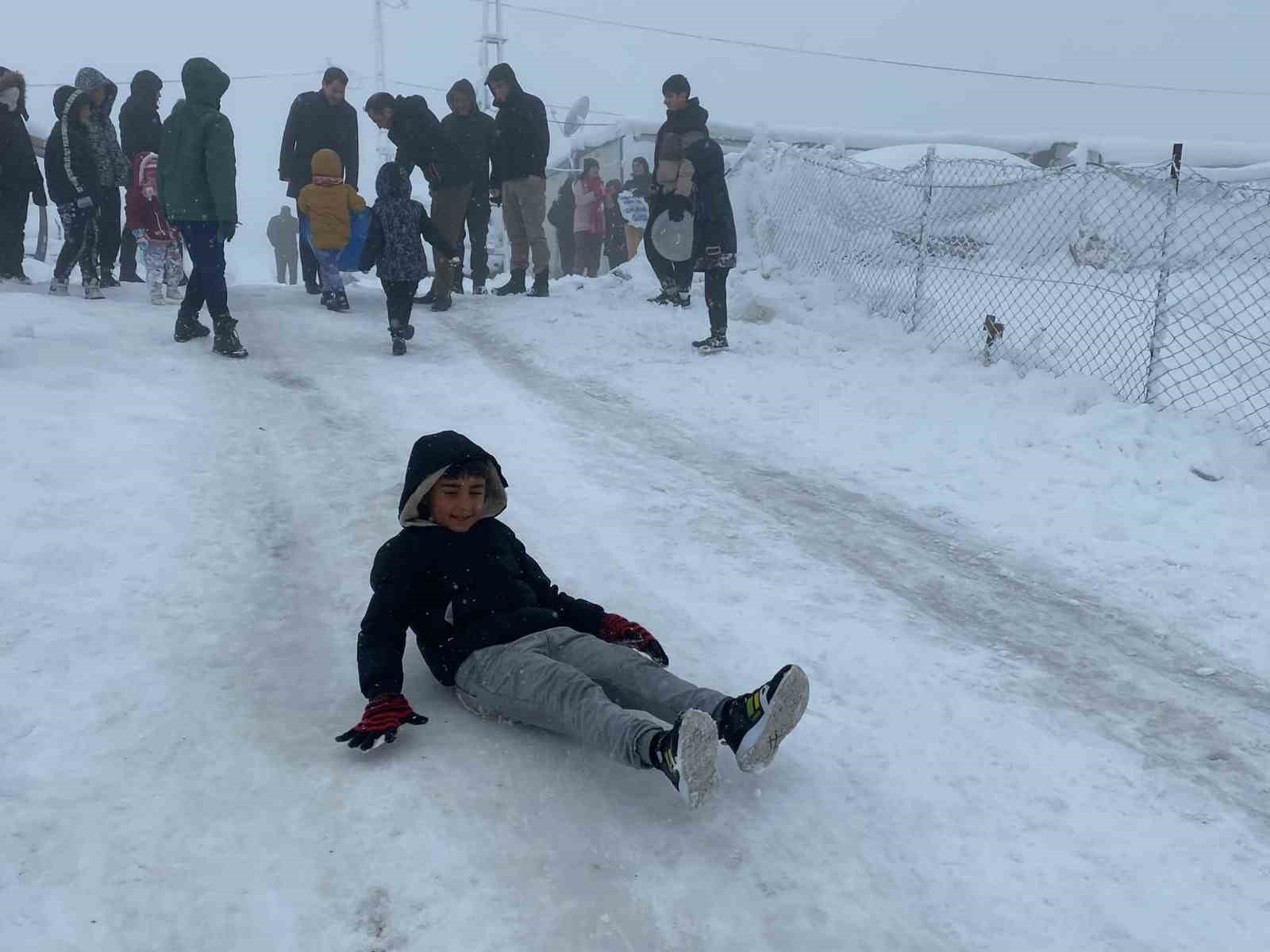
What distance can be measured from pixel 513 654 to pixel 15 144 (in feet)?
29.6

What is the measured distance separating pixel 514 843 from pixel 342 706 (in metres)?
0.89

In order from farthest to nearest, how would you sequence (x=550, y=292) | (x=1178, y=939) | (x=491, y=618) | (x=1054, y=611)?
(x=550, y=292), (x=1054, y=611), (x=491, y=618), (x=1178, y=939)

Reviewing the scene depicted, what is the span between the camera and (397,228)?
8.10 meters

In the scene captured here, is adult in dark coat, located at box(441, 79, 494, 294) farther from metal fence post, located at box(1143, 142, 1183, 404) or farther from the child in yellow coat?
metal fence post, located at box(1143, 142, 1183, 404)

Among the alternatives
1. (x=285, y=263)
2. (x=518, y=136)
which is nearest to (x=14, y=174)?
(x=518, y=136)

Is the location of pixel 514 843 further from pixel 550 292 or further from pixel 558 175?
pixel 558 175

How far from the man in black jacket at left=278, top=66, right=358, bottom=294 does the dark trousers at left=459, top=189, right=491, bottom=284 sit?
121 cm

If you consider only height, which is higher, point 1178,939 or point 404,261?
point 404,261

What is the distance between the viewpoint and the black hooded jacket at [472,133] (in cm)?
983

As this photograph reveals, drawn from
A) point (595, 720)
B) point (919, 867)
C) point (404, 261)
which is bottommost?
point (919, 867)

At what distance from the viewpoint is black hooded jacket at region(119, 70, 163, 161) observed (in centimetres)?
954

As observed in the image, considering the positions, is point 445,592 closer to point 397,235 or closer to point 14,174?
point 397,235

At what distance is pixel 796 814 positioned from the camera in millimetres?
2590

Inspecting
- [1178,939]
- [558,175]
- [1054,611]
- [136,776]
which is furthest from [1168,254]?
[558,175]
